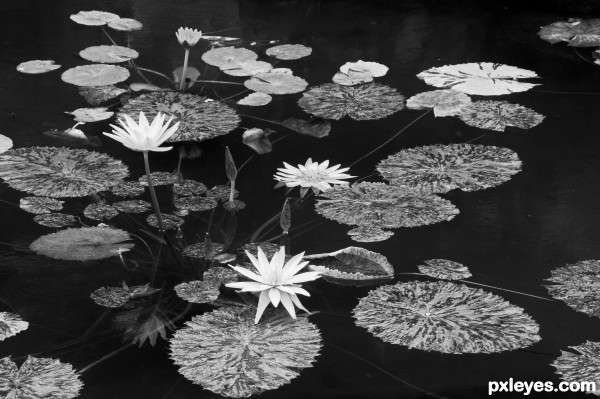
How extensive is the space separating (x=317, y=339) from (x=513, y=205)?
74cm

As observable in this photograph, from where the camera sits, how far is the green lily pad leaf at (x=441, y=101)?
2.67m

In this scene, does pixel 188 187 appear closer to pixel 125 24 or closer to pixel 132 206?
pixel 132 206

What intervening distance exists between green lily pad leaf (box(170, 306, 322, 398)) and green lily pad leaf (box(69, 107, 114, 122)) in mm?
1016

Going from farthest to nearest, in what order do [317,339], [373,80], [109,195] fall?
[373,80], [109,195], [317,339]

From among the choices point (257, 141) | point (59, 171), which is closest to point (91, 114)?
point (59, 171)

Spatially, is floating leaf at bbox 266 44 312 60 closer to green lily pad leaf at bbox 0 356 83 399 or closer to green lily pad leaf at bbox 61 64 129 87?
green lily pad leaf at bbox 61 64 129 87

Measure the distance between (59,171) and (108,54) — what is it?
0.79 metres

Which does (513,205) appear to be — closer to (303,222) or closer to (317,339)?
(303,222)

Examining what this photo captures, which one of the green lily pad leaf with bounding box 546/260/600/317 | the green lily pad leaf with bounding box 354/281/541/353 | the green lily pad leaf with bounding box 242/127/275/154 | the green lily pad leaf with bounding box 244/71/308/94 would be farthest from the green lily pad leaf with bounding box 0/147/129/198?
the green lily pad leaf with bounding box 546/260/600/317

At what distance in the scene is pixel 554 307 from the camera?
1814 millimetres

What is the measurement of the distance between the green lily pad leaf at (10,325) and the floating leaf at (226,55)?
4.44 feet

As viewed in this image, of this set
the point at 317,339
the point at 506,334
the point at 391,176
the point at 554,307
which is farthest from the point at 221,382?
the point at 391,176

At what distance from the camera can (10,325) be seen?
68.5 inches

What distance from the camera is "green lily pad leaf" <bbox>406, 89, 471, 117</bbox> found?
267 centimetres
